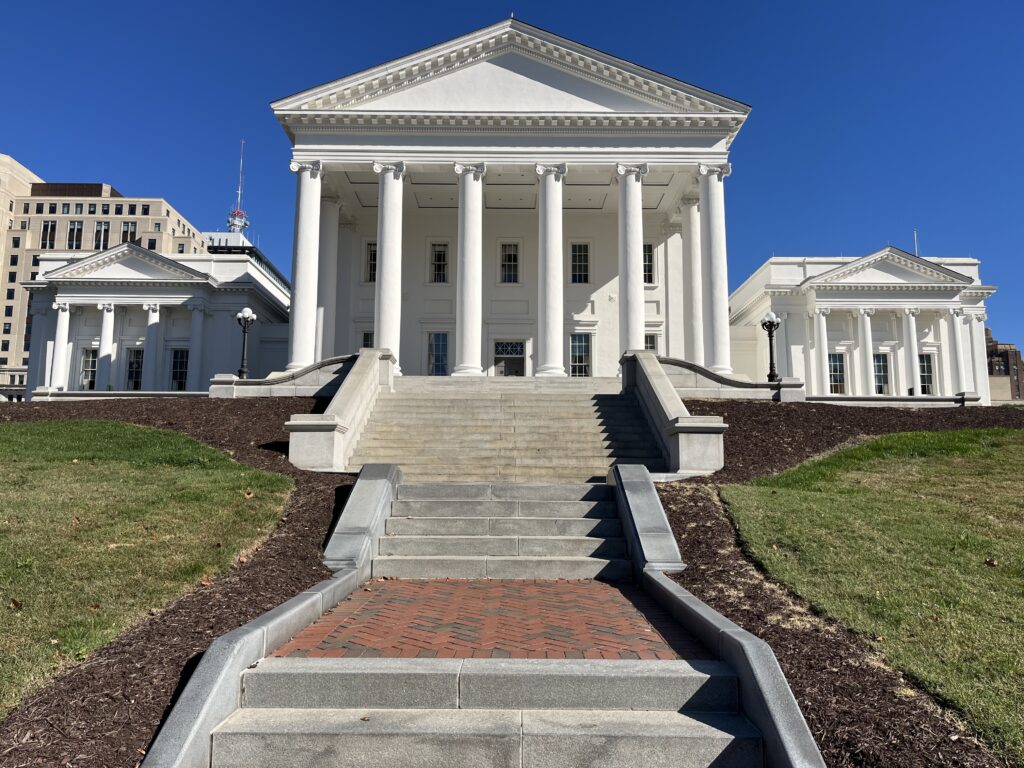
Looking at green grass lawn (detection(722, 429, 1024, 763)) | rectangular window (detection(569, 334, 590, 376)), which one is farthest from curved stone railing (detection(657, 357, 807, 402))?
rectangular window (detection(569, 334, 590, 376))

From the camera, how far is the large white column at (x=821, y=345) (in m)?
39.4

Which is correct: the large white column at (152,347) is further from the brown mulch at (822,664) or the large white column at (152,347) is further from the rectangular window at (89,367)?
the brown mulch at (822,664)

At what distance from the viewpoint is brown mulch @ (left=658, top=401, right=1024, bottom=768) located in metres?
4.15

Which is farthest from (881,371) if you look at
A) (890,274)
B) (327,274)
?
(327,274)

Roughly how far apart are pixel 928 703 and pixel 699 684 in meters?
1.45

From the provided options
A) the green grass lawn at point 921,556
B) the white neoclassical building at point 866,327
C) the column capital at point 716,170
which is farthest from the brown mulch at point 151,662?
the white neoclassical building at point 866,327

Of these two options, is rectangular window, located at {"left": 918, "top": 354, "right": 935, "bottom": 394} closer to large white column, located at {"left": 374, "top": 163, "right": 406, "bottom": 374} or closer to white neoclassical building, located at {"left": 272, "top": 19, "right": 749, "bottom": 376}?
white neoclassical building, located at {"left": 272, "top": 19, "right": 749, "bottom": 376}

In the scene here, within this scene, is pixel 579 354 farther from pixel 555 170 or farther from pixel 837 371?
pixel 837 371

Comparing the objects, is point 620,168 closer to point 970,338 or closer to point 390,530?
point 390,530

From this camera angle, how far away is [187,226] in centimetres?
13212

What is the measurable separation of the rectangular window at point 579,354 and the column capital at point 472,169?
366 inches

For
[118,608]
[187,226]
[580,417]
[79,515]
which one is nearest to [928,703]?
[118,608]

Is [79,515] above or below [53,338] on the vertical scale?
below

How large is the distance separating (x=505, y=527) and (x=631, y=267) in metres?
19.2
